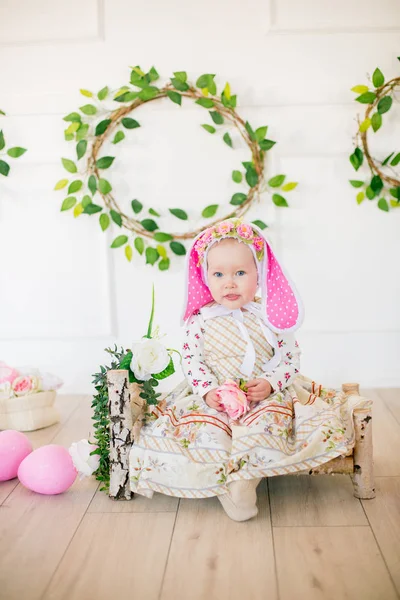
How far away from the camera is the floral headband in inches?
84.0

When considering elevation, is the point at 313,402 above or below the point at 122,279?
below

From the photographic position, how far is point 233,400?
2.04 metres

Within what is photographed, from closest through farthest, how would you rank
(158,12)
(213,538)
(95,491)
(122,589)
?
(122,589)
(213,538)
(95,491)
(158,12)

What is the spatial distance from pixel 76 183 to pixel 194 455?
170 centimetres

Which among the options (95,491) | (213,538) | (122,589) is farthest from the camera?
(95,491)

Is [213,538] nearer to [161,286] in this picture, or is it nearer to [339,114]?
[161,286]

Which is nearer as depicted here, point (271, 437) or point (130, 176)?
point (271, 437)

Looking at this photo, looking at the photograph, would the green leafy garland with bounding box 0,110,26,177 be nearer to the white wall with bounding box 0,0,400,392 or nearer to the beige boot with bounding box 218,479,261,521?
the white wall with bounding box 0,0,400,392

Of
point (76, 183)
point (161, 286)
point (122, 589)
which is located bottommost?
point (122, 589)

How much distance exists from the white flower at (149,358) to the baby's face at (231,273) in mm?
259

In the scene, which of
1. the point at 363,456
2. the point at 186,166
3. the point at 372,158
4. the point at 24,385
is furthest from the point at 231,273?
the point at 372,158

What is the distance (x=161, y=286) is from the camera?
131 inches

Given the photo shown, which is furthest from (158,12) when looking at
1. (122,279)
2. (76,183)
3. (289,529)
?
(289,529)

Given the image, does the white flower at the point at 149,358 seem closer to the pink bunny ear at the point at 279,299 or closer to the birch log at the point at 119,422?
the birch log at the point at 119,422
